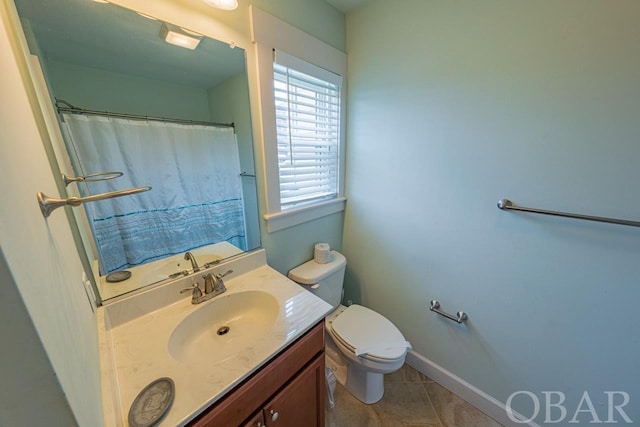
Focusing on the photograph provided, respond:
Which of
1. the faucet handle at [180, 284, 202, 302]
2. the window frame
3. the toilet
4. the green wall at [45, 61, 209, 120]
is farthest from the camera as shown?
the toilet

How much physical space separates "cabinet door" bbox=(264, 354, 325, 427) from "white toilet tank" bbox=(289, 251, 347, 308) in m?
0.44

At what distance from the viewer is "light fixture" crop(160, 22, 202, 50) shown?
87 cm

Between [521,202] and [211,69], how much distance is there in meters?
1.48

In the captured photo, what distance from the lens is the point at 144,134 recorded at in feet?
2.91

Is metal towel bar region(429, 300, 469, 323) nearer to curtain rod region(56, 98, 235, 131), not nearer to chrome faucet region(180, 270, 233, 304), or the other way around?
A: chrome faucet region(180, 270, 233, 304)

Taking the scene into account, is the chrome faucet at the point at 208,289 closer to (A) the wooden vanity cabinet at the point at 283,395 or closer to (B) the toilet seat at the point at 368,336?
(A) the wooden vanity cabinet at the point at 283,395

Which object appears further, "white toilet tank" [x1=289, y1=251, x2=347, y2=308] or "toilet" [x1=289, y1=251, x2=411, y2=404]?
"white toilet tank" [x1=289, y1=251, x2=347, y2=308]

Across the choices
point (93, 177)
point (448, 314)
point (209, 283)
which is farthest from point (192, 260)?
point (448, 314)

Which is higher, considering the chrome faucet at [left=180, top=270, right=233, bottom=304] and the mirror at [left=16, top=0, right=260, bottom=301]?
the mirror at [left=16, top=0, right=260, bottom=301]

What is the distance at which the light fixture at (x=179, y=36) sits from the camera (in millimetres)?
871

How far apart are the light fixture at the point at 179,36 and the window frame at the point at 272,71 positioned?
0.26 metres

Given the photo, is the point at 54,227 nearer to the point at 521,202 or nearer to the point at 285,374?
the point at 285,374

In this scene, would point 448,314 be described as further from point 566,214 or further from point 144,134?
point 144,134

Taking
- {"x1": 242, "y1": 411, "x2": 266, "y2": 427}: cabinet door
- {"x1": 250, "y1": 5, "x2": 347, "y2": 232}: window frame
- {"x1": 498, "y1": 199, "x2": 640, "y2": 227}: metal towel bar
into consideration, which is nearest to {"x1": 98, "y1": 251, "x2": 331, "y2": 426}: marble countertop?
{"x1": 242, "y1": 411, "x2": 266, "y2": 427}: cabinet door
